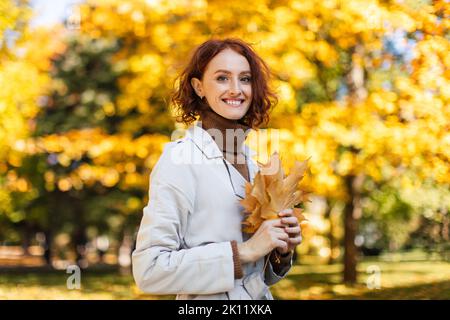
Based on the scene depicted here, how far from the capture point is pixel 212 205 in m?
1.50

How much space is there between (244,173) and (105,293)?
295 inches

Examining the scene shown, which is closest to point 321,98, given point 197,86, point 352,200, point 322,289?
point 352,200

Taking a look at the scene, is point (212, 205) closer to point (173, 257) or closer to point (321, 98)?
point (173, 257)

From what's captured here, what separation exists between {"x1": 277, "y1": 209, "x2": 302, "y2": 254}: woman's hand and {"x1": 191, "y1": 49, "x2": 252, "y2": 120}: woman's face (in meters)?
0.33

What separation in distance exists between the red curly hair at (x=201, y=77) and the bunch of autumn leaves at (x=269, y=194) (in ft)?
0.88

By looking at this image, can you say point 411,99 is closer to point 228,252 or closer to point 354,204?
point 354,204

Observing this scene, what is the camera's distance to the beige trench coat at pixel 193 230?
142cm

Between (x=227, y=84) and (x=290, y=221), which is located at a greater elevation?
(x=227, y=84)

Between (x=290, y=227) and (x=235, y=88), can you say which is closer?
(x=290, y=227)

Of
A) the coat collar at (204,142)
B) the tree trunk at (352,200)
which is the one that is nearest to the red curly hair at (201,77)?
the coat collar at (204,142)

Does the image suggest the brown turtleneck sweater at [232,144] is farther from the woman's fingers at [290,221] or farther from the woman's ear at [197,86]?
the woman's fingers at [290,221]

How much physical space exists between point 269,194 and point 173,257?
297 mm

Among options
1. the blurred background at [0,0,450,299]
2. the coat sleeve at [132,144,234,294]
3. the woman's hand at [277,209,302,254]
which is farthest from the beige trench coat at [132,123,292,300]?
the blurred background at [0,0,450,299]
